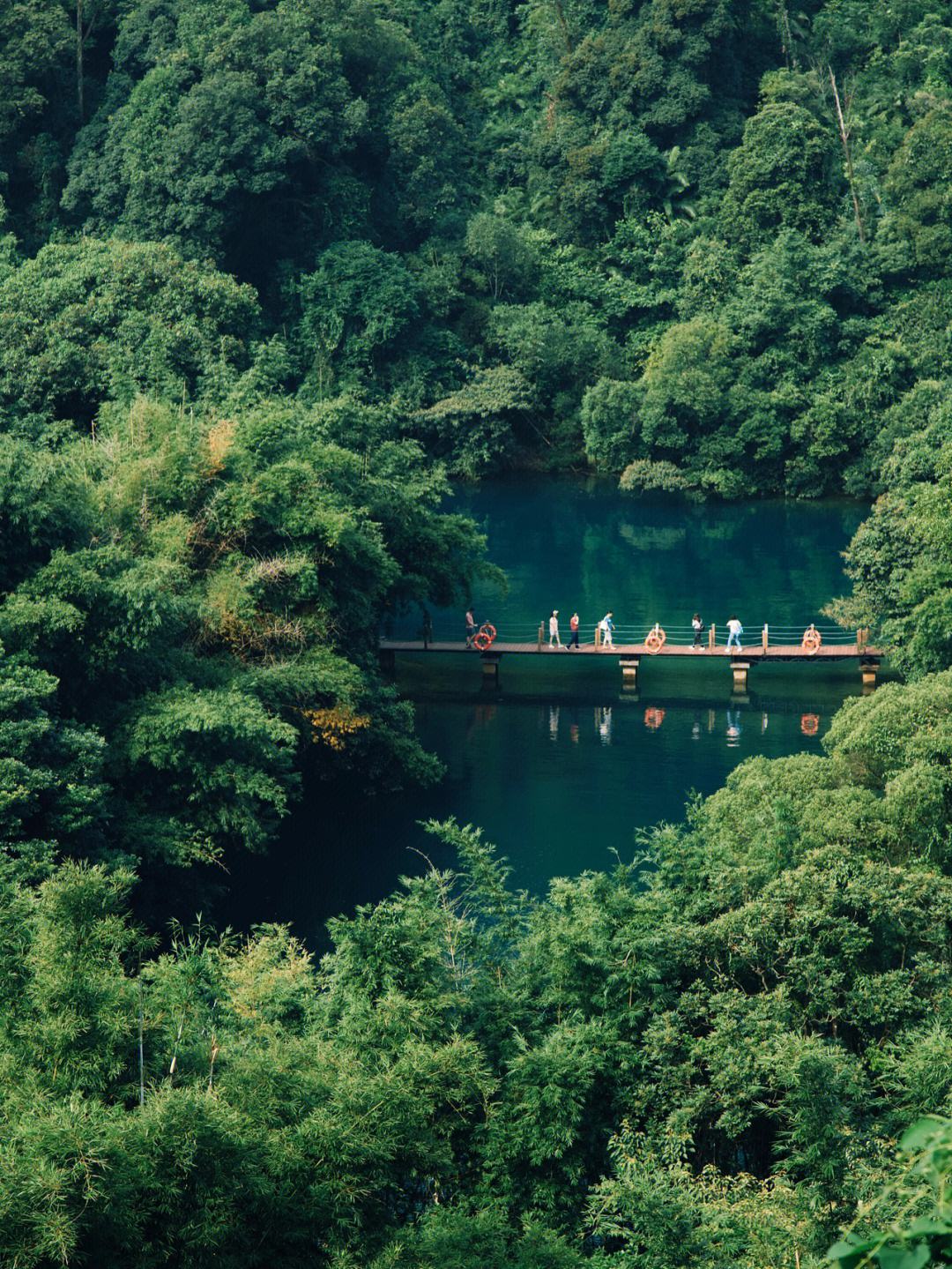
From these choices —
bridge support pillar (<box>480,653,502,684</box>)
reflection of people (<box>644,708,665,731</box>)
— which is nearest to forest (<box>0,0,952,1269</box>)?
bridge support pillar (<box>480,653,502,684</box>)

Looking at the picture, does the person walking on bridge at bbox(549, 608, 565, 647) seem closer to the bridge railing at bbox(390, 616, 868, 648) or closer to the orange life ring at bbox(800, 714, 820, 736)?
the bridge railing at bbox(390, 616, 868, 648)

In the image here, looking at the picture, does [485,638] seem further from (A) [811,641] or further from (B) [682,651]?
(A) [811,641]

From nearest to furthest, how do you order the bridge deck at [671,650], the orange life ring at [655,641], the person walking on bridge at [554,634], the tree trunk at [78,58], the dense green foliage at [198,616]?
the dense green foliage at [198,616] < the bridge deck at [671,650] < the orange life ring at [655,641] < the person walking on bridge at [554,634] < the tree trunk at [78,58]

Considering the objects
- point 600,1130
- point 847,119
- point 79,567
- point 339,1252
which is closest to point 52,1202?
point 339,1252

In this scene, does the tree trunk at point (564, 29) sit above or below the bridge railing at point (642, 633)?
above

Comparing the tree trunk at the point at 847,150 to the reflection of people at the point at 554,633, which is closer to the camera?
the reflection of people at the point at 554,633

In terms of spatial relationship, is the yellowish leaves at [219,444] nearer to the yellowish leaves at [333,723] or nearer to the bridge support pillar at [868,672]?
the yellowish leaves at [333,723]

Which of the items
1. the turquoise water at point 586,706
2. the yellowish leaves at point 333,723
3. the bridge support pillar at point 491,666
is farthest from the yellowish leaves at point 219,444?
the bridge support pillar at point 491,666

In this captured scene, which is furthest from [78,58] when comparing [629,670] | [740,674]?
[740,674]
